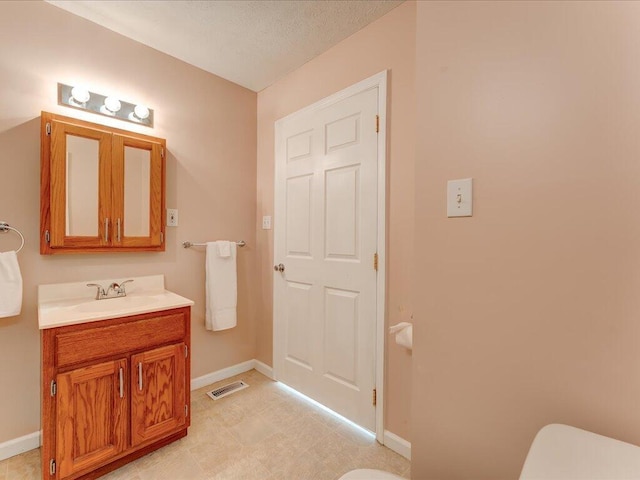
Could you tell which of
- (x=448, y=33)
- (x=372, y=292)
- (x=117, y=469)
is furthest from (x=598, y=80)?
(x=117, y=469)

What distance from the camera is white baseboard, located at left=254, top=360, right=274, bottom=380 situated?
2.41 meters

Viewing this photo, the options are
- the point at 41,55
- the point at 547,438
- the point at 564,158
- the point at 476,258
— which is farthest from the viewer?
the point at 41,55

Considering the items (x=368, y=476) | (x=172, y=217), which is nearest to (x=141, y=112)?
(x=172, y=217)

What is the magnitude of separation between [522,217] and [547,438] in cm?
50

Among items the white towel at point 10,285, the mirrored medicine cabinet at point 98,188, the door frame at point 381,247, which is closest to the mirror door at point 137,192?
the mirrored medicine cabinet at point 98,188

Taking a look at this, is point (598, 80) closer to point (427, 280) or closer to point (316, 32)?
point (427, 280)

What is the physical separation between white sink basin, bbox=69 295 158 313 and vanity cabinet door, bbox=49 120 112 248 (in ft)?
1.10

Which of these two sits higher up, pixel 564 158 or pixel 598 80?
pixel 598 80

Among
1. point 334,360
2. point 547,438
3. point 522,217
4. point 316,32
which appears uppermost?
point 316,32

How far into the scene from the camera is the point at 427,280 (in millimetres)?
955

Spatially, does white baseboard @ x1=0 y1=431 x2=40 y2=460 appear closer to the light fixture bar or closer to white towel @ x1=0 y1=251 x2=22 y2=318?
white towel @ x1=0 y1=251 x2=22 y2=318

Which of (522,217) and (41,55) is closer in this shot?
(522,217)

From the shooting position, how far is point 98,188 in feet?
5.72

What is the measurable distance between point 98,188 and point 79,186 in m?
0.09
